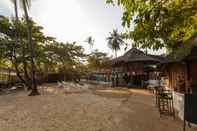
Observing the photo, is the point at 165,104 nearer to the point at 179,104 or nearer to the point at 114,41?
the point at 179,104

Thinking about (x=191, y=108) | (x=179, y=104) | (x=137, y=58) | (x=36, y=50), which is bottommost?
(x=179, y=104)

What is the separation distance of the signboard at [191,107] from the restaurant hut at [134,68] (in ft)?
51.9

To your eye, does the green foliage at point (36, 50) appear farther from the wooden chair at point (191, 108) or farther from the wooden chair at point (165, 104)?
the wooden chair at point (191, 108)

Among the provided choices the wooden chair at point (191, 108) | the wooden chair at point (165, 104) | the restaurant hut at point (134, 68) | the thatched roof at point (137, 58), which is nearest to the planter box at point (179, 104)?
the wooden chair at point (165, 104)

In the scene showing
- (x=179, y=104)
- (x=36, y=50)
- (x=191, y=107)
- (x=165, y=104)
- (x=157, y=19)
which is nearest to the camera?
(x=157, y=19)

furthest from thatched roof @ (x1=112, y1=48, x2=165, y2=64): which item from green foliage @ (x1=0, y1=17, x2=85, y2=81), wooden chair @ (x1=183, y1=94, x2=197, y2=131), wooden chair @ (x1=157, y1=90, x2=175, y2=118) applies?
wooden chair @ (x1=183, y1=94, x2=197, y2=131)

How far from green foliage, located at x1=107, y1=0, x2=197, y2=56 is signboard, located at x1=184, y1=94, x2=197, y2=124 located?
1521 millimetres

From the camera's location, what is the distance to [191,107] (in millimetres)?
4773

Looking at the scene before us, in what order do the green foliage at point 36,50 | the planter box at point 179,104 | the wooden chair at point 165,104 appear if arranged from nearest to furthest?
the planter box at point 179,104, the wooden chair at point 165,104, the green foliage at point 36,50

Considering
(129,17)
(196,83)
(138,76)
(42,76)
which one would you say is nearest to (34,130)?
(129,17)

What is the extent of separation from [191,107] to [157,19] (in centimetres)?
247

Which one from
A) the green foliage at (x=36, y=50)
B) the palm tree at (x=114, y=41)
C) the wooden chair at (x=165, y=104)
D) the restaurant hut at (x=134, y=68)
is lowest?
the wooden chair at (x=165, y=104)

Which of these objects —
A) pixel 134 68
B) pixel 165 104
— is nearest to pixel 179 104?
pixel 165 104

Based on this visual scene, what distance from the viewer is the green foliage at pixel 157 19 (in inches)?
148
